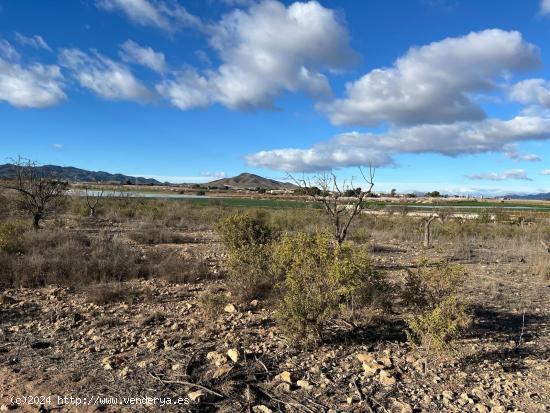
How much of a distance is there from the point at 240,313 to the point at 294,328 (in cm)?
208

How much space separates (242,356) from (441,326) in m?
2.62

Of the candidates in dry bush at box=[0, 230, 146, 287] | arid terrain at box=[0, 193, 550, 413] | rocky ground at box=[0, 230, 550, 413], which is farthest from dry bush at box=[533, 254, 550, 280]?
dry bush at box=[0, 230, 146, 287]

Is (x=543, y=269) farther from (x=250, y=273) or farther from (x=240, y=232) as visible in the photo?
(x=250, y=273)

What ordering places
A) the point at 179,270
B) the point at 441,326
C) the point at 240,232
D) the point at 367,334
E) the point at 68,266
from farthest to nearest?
the point at 240,232 → the point at 179,270 → the point at 68,266 → the point at 367,334 → the point at 441,326

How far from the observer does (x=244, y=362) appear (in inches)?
241

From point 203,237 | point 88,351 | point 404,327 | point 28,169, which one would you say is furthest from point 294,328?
point 28,169

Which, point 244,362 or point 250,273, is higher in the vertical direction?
point 250,273

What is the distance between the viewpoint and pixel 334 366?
20.1 feet

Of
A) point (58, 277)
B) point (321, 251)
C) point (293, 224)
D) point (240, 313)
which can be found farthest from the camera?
point (293, 224)

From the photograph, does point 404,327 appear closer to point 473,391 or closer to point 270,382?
point 473,391

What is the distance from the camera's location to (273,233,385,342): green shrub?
671 cm

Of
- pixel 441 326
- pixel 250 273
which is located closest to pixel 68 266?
pixel 250 273

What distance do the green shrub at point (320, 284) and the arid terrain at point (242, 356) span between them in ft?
1.11

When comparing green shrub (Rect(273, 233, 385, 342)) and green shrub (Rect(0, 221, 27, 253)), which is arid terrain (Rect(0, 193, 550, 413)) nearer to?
green shrub (Rect(273, 233, 385, 342))
